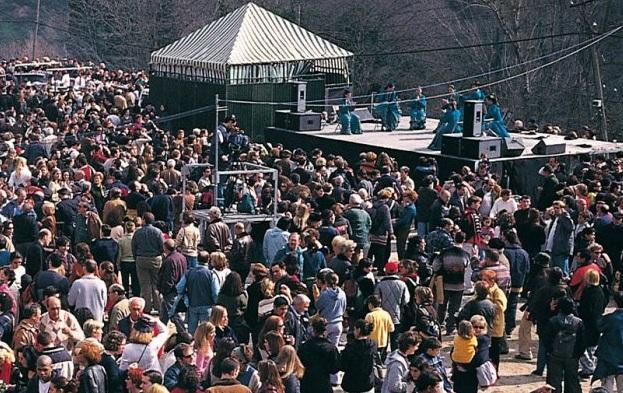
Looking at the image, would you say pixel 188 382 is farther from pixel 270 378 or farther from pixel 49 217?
pixel 49 217

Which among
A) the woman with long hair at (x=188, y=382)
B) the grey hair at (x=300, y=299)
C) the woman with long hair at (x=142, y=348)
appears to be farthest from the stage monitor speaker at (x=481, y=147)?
the woman with long hair at (x=188, y=382)

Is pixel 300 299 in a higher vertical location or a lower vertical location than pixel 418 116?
lower

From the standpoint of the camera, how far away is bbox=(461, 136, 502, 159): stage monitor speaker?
73.6 feet

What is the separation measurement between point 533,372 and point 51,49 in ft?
191

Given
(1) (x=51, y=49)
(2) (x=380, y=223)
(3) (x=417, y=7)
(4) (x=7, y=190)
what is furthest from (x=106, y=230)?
(1) (x=51, y=49)

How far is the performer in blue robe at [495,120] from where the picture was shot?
79.0 feet

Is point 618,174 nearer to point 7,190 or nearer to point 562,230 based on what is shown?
point 562,230

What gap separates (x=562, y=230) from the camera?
14938 millimetres

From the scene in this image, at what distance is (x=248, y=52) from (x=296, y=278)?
62.3ft

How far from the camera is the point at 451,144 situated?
23.2 metres

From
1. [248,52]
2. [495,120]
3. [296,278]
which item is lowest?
[296,278]

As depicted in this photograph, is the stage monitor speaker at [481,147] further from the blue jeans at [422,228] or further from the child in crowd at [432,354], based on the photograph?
the child in crowd at [432,354]

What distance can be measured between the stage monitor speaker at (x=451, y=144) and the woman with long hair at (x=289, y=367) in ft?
45.3

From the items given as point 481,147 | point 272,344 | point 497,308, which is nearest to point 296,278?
point 497,308
